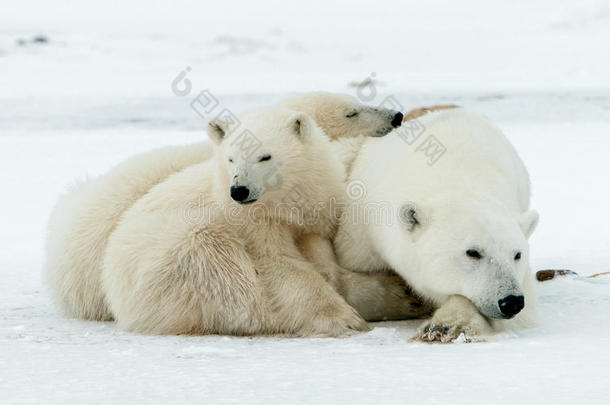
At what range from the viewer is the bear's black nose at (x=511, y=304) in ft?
9.87

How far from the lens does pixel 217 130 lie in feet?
12.4

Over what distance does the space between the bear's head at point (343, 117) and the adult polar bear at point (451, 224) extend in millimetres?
Answer: 243

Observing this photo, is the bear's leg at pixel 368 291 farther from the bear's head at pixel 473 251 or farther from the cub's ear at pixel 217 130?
the cub's ear at pixel 217 130

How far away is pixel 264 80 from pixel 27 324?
20034 millimetres

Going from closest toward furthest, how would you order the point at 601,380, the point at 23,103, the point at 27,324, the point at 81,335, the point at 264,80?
the point at 601,380, the point at 81,335, the point at 27,324, the point at 23,103, the point at 264,80

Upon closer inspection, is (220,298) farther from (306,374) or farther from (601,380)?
(601,380)

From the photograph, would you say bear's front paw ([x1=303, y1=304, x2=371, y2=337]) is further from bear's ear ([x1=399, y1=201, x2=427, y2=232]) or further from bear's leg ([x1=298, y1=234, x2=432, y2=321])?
bear's ear ([x1=399, y1=201, x2=427, y2=232])

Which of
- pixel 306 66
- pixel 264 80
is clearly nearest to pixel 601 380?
pixel 264 80

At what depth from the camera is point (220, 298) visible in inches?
138

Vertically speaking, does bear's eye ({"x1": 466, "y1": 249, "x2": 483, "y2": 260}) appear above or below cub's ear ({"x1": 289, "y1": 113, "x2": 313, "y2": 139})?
below

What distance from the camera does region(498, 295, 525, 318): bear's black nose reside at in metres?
3.01

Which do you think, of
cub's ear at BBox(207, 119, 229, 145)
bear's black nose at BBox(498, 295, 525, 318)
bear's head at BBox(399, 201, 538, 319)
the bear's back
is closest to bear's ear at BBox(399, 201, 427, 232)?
bear's head at BBox(399, 201, 538, 319)

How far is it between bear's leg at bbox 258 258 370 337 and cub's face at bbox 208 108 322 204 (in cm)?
36

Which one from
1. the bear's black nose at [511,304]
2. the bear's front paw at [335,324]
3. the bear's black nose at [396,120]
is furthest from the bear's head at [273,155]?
the bear's black nose at [511,304]
